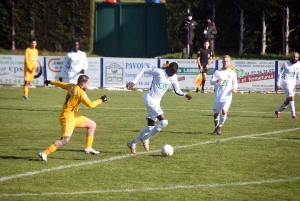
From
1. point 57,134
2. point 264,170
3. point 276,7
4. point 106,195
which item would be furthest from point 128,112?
point 276,7

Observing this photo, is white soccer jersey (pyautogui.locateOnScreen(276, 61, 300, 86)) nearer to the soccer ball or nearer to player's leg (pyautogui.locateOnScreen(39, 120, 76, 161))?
the soccer ball

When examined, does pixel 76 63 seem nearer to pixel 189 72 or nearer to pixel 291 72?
pixel 291 72

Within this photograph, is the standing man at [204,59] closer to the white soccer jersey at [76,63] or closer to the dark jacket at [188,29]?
the dark jacket at [188,29]

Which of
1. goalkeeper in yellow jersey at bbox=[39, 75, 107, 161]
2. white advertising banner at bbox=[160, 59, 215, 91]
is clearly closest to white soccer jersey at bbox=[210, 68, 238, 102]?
goalkeeper in yellow jersey at bbox=[39, 75, 107, 161]

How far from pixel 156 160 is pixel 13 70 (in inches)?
820

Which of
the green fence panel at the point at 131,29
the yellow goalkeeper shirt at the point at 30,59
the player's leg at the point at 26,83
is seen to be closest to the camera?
the player's leg at the point at 26,83

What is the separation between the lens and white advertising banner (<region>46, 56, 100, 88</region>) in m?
32.8

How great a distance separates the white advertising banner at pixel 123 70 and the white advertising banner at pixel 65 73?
0.39m

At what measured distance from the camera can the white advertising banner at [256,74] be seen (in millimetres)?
31953

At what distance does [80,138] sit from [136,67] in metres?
15.4

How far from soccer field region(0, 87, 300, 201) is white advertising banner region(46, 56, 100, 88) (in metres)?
9.20

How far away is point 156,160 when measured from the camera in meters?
13.9

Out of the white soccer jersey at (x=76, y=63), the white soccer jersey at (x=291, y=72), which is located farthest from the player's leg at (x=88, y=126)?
the white soccer jersey at (x=291, y=72)

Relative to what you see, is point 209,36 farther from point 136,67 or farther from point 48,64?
point 48,64
